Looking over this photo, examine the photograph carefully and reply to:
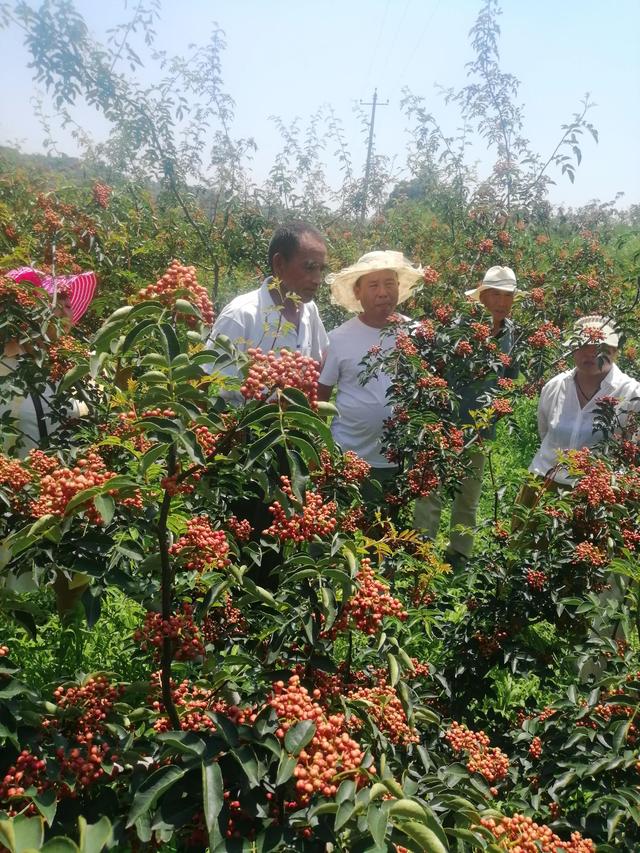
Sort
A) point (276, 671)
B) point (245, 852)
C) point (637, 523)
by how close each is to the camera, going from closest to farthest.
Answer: point (245, 852), point (276, 671), point (637, 523)

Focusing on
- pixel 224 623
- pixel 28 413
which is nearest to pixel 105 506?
pixel 224 623

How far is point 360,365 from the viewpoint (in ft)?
11.4

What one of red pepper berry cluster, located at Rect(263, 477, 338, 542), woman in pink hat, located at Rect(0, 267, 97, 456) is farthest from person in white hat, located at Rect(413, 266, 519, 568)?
red pepper berry cluster, located at Rect(263, 477, 338, 542)

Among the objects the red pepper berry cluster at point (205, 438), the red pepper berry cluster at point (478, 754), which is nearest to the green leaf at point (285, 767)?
the red pepper berry cluster at point (205, 438)

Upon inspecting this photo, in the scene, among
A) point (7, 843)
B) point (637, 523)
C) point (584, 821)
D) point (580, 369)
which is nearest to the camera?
point (7, 843)

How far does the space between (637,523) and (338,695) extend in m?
1.55

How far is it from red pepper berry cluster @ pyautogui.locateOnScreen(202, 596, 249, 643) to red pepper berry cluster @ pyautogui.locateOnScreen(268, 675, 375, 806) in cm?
55

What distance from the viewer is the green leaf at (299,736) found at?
3.27 feet

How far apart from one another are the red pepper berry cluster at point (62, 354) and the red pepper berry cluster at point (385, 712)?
4.98ft

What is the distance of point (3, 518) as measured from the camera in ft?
5.28

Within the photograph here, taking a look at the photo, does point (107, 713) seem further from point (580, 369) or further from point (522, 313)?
point (522, 313)

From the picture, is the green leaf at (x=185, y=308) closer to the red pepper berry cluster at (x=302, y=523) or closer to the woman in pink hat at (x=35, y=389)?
the red pepper berry cluster at (x=302, y=523)

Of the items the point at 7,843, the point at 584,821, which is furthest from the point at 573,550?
the point at 7,843

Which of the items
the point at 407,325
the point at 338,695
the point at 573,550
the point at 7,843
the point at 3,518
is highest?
the point at 407,325
